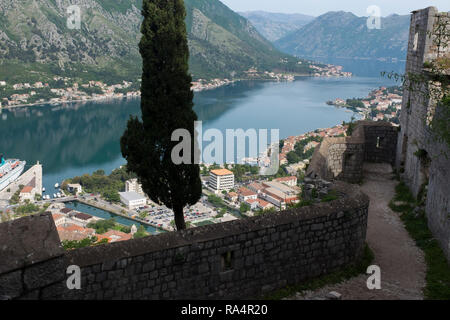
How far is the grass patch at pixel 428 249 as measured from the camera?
5879mm

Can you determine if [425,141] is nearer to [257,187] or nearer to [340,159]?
[340,159]

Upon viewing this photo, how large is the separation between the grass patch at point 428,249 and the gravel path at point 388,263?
9 cm

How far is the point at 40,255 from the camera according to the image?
339 centimetres

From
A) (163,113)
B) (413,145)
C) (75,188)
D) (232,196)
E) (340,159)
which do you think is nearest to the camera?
(163,113)

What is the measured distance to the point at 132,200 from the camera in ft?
200

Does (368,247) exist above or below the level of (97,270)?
below

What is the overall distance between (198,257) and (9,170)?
234 feet

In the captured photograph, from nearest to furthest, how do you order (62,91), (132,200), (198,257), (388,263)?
(198,257) → (388,263) → (132,200) → (62,91)

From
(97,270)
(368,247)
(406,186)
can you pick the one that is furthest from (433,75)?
(97,270)

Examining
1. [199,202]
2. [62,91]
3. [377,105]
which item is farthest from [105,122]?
[377,105]

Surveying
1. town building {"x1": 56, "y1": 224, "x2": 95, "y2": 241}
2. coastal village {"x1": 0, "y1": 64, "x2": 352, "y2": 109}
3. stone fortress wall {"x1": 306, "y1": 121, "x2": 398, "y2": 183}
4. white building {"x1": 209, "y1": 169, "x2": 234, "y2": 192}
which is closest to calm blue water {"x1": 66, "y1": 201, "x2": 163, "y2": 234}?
town building {"x1": 56, "y1": 224, "x2": 95, "y2": 241}

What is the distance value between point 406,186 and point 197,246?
26.8 feet

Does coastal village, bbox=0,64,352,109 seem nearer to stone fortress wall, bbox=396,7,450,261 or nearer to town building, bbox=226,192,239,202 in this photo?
town building, bbox=226,192,239,202
